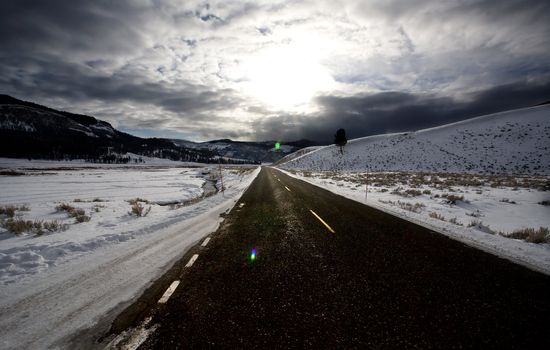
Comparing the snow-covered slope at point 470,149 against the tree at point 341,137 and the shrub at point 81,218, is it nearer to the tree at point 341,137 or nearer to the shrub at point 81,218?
the tree at point 341,137

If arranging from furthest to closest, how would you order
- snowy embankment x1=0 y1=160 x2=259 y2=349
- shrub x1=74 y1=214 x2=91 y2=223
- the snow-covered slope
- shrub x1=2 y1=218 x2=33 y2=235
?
the snow-covered slope, shrub x1=74 y1=214 x2=91 y2=223, shrub x1=2 y1=218 x2=33 y2=235, snowy embankment x1=0 y1=160 x2=259 y2=349

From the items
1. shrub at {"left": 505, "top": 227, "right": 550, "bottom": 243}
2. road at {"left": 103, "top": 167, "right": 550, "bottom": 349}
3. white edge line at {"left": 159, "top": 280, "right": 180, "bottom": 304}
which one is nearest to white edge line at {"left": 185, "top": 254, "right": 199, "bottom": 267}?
road at {"left": 103, "top": 167, "right": 550, "bottom": 349}

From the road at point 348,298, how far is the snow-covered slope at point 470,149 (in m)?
49.8

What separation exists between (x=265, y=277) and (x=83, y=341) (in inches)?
104

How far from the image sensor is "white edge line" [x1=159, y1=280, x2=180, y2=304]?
150 inches

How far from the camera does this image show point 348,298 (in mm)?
3666

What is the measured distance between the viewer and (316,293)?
385 centimetres

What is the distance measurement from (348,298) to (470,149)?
222 feet

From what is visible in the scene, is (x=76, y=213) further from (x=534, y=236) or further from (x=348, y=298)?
(x=534, y=236)

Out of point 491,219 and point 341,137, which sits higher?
point 341,137

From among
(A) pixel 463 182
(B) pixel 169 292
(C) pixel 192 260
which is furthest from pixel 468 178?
(B) pixel 169 292

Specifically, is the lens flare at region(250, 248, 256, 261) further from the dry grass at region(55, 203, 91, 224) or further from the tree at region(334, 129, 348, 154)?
the tree at region(334, 129, 348, 154)

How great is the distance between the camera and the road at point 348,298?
9.29 ft

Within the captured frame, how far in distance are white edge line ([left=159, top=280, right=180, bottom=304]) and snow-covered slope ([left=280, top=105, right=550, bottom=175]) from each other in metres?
53.7
